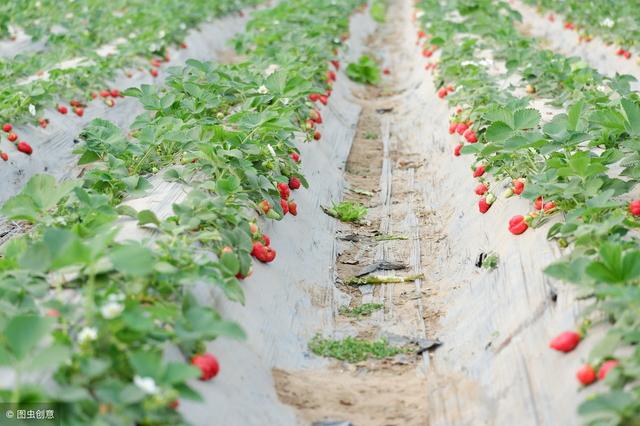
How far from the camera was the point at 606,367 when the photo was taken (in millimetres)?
2578

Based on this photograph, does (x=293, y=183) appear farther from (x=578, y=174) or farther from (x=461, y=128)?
(x=578, y=174)

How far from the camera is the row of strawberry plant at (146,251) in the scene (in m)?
2.33

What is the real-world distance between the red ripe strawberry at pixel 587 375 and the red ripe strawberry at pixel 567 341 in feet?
0.80

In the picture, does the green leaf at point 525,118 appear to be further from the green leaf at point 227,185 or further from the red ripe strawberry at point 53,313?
the red ripe strawberry at point 53,313

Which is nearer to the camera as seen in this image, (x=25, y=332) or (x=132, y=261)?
(x=25, y=332)

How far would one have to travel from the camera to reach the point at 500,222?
429 cm

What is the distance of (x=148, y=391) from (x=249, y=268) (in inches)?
49.0

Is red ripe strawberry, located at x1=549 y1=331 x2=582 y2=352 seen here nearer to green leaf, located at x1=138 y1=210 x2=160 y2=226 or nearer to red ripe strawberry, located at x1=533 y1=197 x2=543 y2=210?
red ripe strawberry, located at x1=533 y1=197 x2=543 y2=210

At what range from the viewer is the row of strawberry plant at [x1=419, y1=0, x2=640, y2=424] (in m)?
2.63

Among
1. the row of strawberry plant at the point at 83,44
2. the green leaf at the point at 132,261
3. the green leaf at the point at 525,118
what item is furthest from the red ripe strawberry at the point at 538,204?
the row of strawberry plant at the point at 83,44

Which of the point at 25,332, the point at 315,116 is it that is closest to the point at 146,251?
the point at 25,332

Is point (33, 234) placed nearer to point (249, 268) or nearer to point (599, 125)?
point (249, 268)

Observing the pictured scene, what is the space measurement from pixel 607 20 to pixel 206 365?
7091 millimetres

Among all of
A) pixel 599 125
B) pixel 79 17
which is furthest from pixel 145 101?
pixel 79 17
